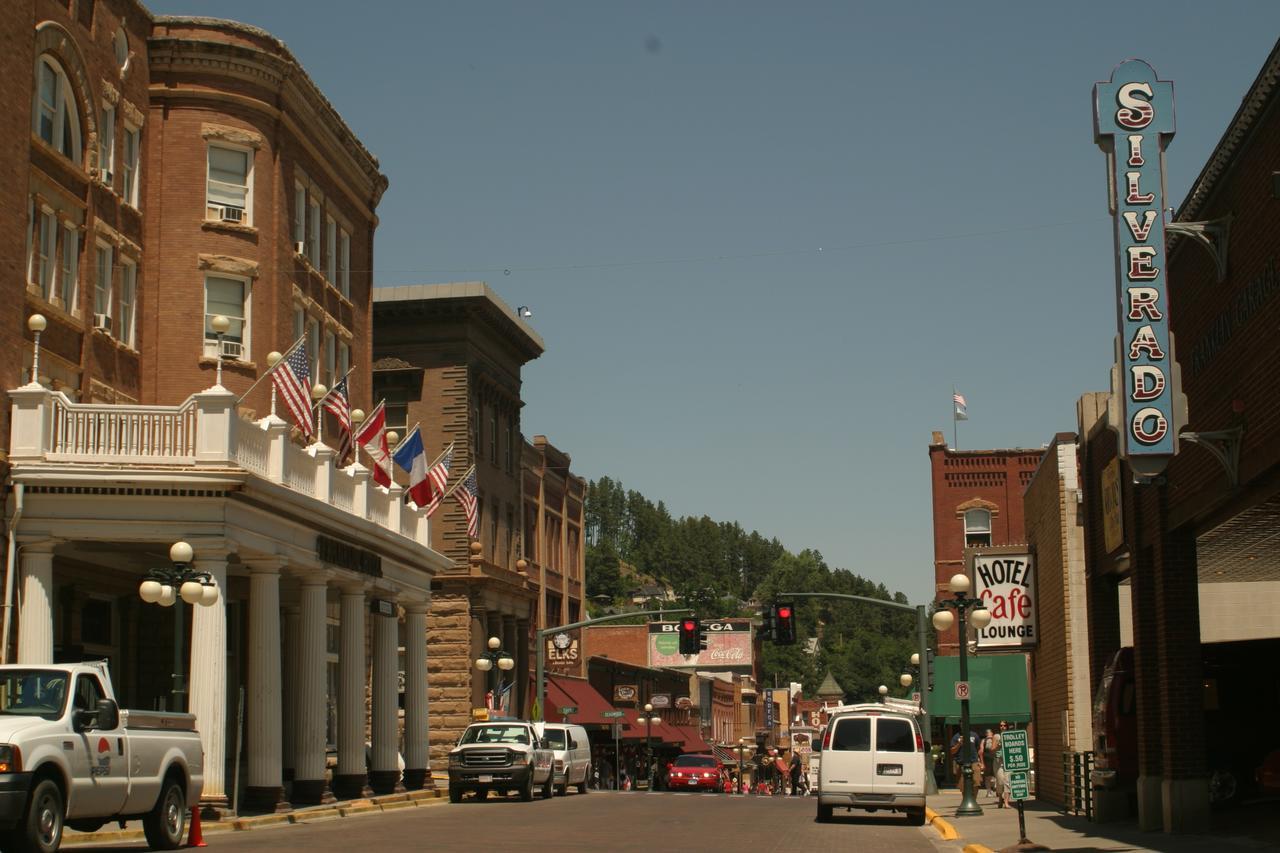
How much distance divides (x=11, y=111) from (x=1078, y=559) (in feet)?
74.2

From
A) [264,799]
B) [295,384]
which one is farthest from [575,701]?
[295,384]

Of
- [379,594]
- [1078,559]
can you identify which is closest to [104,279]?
[379,594]

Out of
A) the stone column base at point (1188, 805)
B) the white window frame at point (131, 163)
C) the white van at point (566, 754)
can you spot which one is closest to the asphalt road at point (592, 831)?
the stone column base at point (1188, 805)

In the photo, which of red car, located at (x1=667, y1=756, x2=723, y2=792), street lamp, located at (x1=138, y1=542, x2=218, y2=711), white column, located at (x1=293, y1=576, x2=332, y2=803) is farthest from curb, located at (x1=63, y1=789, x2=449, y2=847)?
red car, located at (x1=667, y1=756, x2=723, y2=792)

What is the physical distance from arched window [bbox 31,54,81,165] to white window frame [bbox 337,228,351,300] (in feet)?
41.6

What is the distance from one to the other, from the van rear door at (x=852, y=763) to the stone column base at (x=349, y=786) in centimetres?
1139

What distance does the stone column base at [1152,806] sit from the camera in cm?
2431

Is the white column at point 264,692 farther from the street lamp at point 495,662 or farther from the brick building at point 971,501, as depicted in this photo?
the brick building at point 971,501

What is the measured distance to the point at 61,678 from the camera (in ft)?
63.1

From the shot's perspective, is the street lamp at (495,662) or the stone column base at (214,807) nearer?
the stone column base at (214,807)

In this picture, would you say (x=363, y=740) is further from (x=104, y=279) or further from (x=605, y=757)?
(x=605, y=757)

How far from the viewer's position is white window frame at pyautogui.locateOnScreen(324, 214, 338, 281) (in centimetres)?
4369

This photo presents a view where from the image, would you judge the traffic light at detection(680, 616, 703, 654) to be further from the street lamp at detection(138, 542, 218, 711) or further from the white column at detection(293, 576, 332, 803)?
the street lamp at detection(138, 542, 218, 711)

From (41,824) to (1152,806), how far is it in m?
15.8
